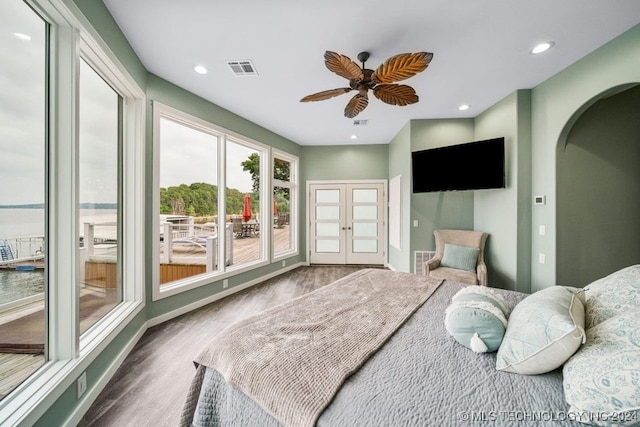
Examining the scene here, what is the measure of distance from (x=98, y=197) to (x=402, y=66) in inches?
104

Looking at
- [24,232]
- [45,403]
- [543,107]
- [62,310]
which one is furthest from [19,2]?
[543,107]

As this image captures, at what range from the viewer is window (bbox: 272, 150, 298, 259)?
15.9 feet

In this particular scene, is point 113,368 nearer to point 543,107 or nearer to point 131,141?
point 131,141

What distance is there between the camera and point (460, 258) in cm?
332

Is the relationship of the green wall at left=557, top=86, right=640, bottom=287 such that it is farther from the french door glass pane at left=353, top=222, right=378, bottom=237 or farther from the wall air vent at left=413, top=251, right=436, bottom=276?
the french door glass pane at left=353, top=222, right=378, bottom=237

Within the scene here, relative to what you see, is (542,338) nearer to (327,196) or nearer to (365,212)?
(365,212)

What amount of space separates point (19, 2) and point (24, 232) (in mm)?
1212

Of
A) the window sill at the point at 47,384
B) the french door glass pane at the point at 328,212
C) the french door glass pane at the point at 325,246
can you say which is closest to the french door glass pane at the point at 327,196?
the french door glass pane at the point at 328,212

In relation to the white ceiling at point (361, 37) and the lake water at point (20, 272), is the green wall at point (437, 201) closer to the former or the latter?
the white ceiling at point (361, 37)

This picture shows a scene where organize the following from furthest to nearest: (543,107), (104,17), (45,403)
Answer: (543,107) < (104,17) < (45,403)

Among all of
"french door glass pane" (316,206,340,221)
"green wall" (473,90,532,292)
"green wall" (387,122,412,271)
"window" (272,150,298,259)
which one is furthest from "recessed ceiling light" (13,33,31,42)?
"french door glass pane" (316,206,340,221)

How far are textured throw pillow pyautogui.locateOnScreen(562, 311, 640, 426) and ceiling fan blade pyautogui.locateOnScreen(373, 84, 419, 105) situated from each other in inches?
74.4

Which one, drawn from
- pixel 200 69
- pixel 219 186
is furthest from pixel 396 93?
pixel 219 186

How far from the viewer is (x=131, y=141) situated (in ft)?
7.83
